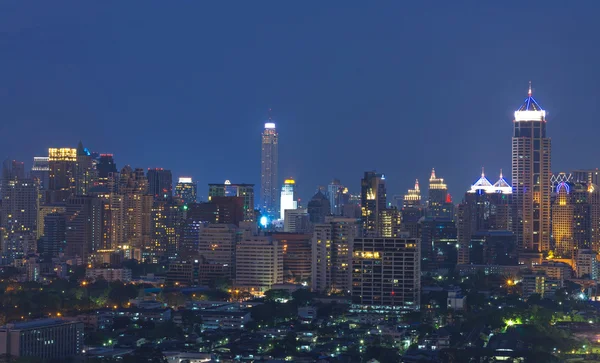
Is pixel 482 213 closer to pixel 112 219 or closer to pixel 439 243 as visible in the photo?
pixel 439 243

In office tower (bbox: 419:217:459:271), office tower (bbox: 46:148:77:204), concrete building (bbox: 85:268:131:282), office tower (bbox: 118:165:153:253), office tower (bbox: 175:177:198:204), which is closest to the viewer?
concrete building (bbox: 85:268:131:282)

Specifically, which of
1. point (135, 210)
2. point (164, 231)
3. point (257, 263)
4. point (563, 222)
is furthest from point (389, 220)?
point (257, 263)

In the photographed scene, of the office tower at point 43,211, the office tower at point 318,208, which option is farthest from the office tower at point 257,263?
the office tower at point 318,208

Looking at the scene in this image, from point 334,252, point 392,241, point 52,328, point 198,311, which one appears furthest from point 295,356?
point 334,252

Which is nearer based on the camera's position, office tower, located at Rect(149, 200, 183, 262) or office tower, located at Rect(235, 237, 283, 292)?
office tower, located at Rect(235, 237, 283, 292)

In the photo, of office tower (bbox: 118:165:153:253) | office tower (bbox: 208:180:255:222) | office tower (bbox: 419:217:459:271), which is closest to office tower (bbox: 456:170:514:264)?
office tower (bbox: 419:217:459:271)

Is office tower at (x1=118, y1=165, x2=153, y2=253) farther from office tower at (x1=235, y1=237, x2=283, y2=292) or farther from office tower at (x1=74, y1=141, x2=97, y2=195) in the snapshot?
office tower at (x1=235, y1=237, x2=283, y2=292)

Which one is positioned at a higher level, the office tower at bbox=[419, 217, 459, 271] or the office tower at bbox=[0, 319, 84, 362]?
the office tower at bbox=[419, 217, 459, 271]

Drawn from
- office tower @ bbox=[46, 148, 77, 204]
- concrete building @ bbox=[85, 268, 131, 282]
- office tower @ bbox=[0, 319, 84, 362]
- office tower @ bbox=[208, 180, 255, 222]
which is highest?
office tower @ bbox=[46, 148, 77, 204]
